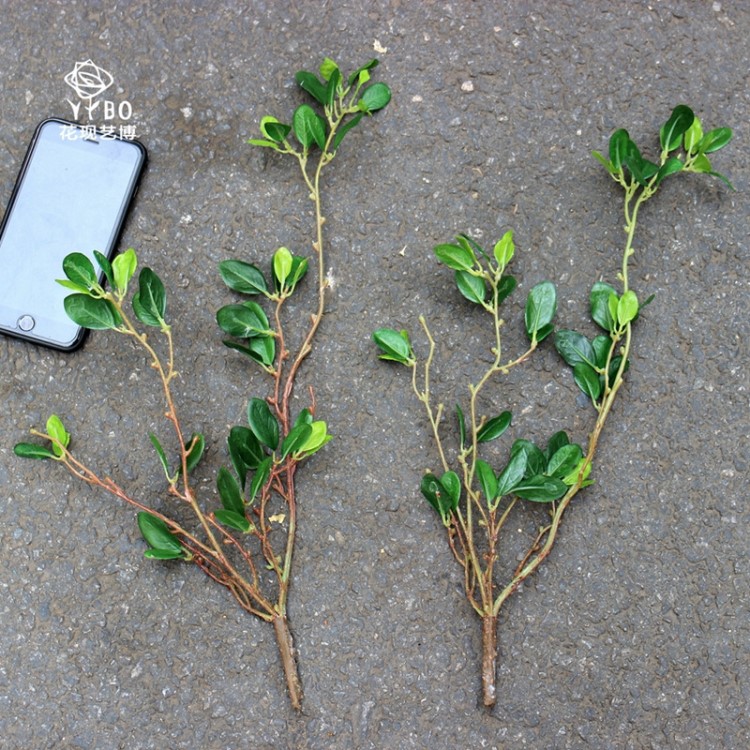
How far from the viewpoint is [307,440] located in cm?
117

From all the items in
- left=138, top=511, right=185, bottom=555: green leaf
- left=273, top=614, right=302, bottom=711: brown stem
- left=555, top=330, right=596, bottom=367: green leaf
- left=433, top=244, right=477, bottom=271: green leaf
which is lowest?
left=273, top=614, right=302, bottom=711: brown stem

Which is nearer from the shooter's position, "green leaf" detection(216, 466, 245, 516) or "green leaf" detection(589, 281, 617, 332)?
"green leaf" detection(216, 466, 245, 516)

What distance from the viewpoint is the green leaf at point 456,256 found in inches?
47.0

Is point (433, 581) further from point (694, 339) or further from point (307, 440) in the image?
point (694, 339)

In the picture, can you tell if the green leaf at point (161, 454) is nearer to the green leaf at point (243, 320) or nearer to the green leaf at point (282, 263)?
the green leaf at point (243, 320)

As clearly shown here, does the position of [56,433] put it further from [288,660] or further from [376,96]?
[376,96]

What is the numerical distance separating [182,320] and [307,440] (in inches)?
11.3

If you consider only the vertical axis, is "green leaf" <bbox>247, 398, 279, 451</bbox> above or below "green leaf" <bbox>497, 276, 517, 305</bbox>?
below

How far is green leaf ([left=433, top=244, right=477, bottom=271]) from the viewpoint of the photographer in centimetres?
119

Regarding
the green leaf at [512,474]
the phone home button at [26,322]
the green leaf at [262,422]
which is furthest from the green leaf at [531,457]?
the phone home button at [26,322]

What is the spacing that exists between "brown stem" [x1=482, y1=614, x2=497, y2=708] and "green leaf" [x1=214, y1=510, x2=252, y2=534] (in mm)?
355

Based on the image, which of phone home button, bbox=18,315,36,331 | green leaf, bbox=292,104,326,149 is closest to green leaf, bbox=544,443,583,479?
green leaf, bbox=292,104,326,149

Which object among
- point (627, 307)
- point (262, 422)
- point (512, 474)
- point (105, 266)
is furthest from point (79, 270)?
point (627, 307)

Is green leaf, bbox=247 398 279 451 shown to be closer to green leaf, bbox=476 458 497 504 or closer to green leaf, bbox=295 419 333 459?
green leaf, bbox=295 419 333 459
